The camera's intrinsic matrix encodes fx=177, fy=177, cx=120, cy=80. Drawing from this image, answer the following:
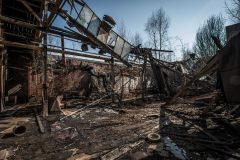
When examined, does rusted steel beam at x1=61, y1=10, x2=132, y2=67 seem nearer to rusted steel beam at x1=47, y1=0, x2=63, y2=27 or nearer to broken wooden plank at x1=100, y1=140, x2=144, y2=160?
rusted steel beam at x1=47, y1=0, x2=63, y2=27

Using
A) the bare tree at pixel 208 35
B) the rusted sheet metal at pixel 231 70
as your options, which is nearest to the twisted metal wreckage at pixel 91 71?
the rusted sheet metal at pixel 231 70

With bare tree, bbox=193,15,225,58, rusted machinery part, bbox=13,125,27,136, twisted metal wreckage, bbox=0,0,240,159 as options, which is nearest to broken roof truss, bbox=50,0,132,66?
twisted metal wreckage, bbox=0,0,240,159

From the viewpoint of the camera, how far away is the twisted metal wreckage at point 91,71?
12.5ft

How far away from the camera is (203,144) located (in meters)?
3.71

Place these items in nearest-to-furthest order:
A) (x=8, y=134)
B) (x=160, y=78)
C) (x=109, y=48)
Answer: (x=8, y=134) → (x=109, y=48) → (x=160, y=78)

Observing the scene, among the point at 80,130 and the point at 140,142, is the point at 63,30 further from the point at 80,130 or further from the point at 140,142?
the point at 140,142

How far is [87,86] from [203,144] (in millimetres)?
14116

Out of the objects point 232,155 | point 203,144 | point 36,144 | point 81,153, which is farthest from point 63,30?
point 232,155

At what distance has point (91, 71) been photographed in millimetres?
17781

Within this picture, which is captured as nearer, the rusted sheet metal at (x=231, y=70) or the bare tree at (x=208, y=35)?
the rusted sheet metal at (x=231, y=70)

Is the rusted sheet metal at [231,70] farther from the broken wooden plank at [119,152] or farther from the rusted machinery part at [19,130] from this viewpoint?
the rusted machinery part at [19,130]

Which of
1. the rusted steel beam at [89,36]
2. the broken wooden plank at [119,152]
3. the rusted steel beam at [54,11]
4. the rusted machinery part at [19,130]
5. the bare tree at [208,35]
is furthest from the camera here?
the bare tree at [208,35]

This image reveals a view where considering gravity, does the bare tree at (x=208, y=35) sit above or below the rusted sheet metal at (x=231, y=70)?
above

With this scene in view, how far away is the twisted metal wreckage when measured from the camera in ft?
12.5
